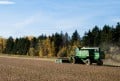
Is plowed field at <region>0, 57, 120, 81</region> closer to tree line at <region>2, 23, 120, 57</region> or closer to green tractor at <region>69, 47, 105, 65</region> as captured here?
green tractor at <region>69, 47, 105, 65</region>

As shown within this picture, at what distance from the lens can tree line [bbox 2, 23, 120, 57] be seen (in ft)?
281

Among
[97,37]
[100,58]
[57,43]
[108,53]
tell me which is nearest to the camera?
[100,58]

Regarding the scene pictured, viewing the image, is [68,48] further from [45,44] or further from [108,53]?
[108,53]

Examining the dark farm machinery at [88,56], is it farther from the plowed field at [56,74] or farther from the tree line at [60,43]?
the tree line at [60,43]

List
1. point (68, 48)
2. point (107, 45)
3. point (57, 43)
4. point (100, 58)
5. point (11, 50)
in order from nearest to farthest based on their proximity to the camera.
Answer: point (100, 58) < point (107, 45) < point (68, 48) < point (57, 43) < point (11, 50)

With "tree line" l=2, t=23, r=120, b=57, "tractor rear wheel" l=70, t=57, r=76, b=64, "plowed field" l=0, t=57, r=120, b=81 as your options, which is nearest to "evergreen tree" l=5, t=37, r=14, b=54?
"tree line" l=2, t=23, r=120, b=57

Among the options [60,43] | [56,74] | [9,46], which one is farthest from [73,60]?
[9,46]

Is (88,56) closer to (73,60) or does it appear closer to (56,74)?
(73,60)

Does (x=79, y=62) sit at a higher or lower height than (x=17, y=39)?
lower

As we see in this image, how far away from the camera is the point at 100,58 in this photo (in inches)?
1791

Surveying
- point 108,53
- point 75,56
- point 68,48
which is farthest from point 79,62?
point 68,48

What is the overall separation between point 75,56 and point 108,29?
44.7m

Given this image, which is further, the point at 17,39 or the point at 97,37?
the point at 17,39

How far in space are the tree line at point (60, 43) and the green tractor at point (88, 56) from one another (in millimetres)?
30607
